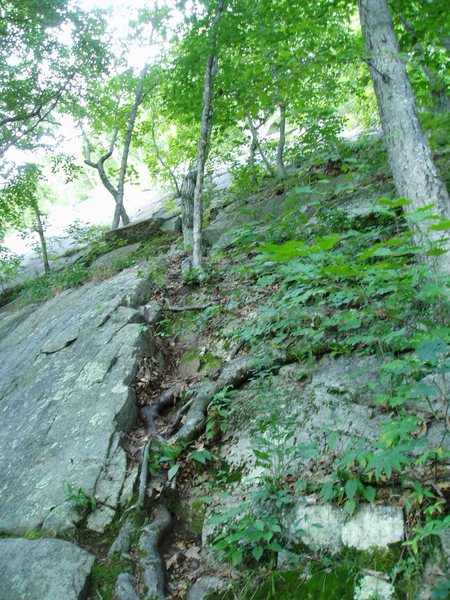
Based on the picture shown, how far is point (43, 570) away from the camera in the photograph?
3398 millimetres

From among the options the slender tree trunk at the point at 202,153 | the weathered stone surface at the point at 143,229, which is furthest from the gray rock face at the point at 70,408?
the weathered stone surface at the point at 143,229

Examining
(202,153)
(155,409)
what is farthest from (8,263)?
(155,409)

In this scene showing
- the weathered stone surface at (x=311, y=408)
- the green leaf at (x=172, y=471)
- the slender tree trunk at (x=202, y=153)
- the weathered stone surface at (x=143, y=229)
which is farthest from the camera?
the weathered stone surface at (x=143, y=229)

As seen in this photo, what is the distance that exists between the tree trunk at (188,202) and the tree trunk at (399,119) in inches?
205

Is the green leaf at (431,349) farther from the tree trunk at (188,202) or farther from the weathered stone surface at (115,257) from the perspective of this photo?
the weathered stone surface at (115,257)

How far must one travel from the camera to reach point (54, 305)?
10.2 metres

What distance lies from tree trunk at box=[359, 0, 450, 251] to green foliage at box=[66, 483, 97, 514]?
455 centimetres

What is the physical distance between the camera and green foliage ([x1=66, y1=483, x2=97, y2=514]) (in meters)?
3.99

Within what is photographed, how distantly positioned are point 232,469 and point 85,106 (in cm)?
1553

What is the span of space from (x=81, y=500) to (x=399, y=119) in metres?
5.55

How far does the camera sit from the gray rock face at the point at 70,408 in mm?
4188

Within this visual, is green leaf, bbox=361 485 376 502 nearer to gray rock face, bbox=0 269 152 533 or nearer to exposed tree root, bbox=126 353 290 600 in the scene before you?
exposed tree root, bbox=126 353 290 600

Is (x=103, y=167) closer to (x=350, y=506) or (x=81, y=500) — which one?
(x=81, y=500)

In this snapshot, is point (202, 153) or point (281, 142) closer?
point (202, 153)
